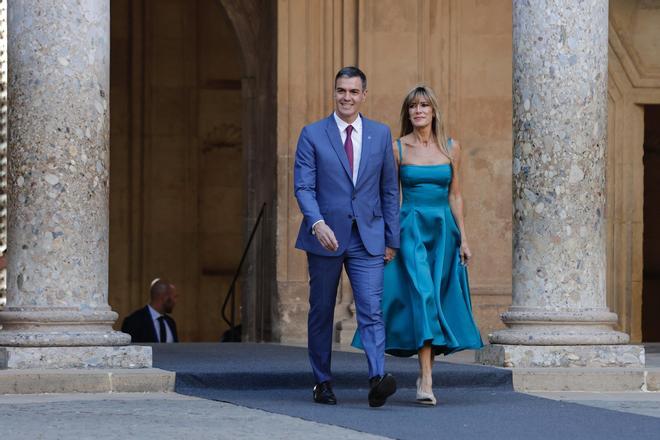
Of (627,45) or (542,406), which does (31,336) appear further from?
(627,45)

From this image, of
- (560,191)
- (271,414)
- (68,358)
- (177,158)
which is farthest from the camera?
(177,158)

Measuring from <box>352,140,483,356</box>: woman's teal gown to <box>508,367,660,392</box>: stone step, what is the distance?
48.6 inches

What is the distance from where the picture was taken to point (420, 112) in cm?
977

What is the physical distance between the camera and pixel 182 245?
941 inches

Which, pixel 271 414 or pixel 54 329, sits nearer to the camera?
pixel 271 414

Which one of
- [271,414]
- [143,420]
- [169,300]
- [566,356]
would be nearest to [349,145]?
[271,414]

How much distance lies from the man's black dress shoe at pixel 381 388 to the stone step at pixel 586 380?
1.81 meters

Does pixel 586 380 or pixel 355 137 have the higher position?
pixel 355 137

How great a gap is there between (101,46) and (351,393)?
2.77m

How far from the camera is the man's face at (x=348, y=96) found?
9.54 metres

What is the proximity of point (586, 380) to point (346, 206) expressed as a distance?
2.31 m

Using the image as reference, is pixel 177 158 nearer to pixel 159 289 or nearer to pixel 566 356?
pixel 159 289

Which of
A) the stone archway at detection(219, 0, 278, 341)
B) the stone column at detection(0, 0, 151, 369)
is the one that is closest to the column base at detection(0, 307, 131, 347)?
the stone column at detection(0, 0, 151, 369)

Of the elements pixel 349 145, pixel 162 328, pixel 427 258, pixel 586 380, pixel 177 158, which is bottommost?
pixel 162 328
